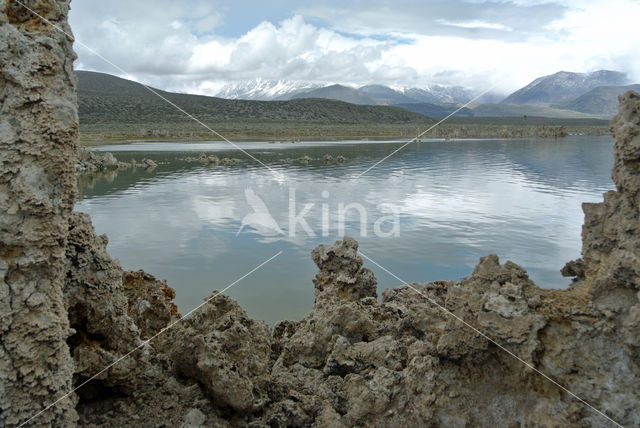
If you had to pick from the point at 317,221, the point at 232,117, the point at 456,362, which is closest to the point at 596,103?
the point at 232,117

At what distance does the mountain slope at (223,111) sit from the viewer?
220 feet

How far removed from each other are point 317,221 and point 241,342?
8296 millimetres

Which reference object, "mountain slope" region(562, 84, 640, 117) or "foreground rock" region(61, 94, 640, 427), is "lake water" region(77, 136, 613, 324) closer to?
"foreground rock" region(61, 94, 640, 427)

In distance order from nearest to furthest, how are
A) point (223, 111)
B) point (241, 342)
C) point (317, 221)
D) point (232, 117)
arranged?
point (241, 342) < point (317, 221) < point (232, 117) < point (223, 111)

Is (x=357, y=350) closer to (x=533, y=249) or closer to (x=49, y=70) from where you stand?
(x=49, y=70)

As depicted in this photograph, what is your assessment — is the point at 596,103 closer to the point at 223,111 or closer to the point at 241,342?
the point at 223,111

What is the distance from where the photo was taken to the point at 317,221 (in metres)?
11.8

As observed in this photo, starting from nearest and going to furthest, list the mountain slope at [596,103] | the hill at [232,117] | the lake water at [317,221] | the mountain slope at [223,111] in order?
the lake water at [317,221] → the hill at [232,117] → the mountain slope at [223,111] → the mountain slope at [596,103]

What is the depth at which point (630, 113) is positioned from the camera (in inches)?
117

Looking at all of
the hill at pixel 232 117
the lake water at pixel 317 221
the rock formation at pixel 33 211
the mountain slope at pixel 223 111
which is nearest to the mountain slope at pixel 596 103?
the mountain slope at pixel 223 111

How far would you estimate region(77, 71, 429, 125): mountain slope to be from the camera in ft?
220

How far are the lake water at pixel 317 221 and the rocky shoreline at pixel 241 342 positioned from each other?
3.00m

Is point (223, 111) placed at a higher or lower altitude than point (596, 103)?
lower

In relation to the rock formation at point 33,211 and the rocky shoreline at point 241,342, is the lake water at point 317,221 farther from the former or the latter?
the rock formation at point 33,211
